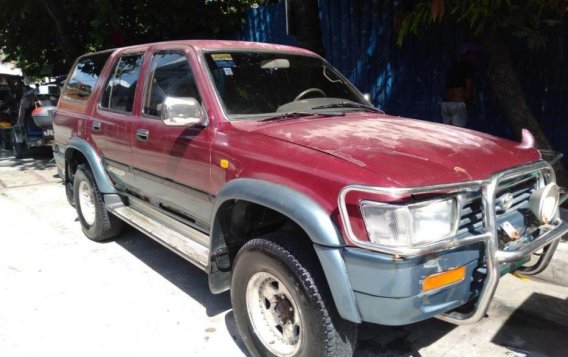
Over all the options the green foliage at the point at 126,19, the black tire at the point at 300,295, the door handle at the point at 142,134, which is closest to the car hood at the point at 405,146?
the black tire at the point at 300,295

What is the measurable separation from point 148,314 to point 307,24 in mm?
4564

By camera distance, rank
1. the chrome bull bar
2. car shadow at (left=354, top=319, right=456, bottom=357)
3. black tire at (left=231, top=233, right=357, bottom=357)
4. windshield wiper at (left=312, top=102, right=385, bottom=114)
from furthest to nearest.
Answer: windshield wiper at (left=312, top=102, right=385, bottom=114) < car shadow at (left=354, top=319, right=456, bottom=357) < black tire at (left=231, top=233, right=357, bottom=357) < the chrome bull bar

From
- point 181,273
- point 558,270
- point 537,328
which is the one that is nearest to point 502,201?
point 537,328

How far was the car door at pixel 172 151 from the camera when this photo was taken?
3453 mm

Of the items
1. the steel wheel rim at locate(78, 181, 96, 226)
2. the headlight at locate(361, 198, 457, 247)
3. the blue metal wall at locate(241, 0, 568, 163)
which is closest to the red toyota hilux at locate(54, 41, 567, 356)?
the headlight at locate(361, 198, 457, 247)

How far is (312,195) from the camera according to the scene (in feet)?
8.36

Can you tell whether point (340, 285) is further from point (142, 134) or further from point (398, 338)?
point (142, 134)

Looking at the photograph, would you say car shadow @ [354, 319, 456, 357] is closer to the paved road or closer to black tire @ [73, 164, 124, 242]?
the paved road

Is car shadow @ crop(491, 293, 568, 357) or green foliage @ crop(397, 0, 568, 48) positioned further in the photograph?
green foliage @ crop(397, 0, 568, 48)

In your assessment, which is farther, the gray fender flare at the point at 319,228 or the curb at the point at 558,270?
the curb at the point at 558,270

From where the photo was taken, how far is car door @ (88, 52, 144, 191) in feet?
14.4

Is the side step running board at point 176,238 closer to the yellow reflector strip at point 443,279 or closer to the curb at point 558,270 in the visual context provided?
the yellow reflector strip at point 443,279

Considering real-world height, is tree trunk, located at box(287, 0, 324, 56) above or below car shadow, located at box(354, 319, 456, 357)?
above

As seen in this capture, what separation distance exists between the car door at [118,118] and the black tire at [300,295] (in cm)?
198
